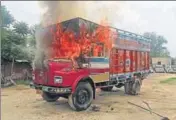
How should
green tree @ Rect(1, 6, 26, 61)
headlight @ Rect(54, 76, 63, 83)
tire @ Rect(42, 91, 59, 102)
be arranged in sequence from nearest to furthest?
headlight @ Rect(54, 76, 63, 83) → tire @ Rect(42, 91, 59, 102) → green tree @ Rect(1, 6, 26, 61)

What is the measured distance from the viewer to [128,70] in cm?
1412

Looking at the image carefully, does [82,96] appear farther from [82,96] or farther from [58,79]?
[58,79]

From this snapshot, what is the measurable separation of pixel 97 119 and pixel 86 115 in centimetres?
65

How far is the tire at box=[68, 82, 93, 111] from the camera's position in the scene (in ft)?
33.0

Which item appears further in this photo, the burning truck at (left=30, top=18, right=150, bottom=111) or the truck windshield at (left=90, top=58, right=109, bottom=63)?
the truck windshield at (left=90, top=58, right=109, bottom=63)

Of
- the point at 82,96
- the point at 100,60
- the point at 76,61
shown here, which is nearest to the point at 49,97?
the point at 82,96

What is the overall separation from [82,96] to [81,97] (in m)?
0.07

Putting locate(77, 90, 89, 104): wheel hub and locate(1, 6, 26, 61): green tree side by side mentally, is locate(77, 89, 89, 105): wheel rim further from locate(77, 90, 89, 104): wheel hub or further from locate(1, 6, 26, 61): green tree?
locate(1, 6, 26, 61): green tree

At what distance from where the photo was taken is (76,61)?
1038 centimetres

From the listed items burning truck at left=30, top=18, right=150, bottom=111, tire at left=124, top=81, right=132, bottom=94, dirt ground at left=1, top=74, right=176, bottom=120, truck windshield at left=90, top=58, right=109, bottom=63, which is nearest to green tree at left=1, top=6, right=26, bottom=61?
dirt ground at left=1, top=74, right=176, bottom=120

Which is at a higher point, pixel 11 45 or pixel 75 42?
pixel 11 45

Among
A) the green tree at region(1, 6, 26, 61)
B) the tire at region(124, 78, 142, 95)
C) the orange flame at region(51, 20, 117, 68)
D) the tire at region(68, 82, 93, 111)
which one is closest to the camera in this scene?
the tire at region(68, 82, 93, 111)

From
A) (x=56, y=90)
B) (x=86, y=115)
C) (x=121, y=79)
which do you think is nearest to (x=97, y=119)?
(x=86, y=115)

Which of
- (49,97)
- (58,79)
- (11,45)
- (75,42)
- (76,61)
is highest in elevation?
(11,45)
